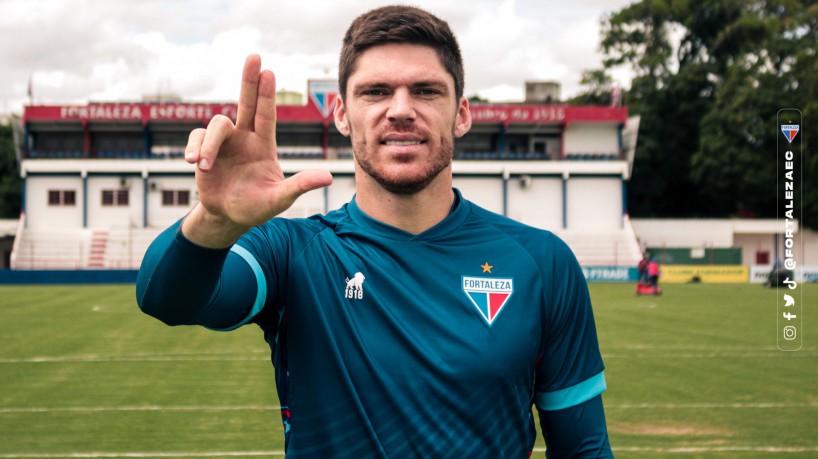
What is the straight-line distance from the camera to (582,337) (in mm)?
2693

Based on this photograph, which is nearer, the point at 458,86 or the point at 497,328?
the point at 497,328

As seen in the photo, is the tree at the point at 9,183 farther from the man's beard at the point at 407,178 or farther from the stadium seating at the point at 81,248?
the man's beard at the point at 407,178

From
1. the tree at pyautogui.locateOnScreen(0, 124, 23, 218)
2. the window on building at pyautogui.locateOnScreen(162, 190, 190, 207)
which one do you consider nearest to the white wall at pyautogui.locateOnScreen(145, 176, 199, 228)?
the window on building at pyautogui.locateOnScreen(162, 190, 190, 207)

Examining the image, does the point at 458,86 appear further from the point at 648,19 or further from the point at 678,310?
the point at 648,19

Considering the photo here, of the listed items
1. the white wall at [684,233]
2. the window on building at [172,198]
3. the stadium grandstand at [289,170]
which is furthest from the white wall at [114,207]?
the white wall at [684,233]

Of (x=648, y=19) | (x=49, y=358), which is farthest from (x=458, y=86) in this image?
(x=648, y=19)

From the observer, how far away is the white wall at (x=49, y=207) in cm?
4953

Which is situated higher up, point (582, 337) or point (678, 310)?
point (582, 337)

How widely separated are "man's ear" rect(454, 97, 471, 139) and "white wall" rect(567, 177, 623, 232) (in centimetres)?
4954

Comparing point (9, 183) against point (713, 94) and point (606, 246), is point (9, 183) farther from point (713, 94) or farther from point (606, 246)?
point (713, 94)

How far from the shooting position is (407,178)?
252 centimetres

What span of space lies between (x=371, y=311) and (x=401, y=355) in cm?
16

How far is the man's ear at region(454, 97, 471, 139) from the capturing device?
2715 mm

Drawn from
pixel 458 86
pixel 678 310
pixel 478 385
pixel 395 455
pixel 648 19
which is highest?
pixel 648 19
